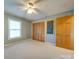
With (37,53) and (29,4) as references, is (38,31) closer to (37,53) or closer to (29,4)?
(29,4)

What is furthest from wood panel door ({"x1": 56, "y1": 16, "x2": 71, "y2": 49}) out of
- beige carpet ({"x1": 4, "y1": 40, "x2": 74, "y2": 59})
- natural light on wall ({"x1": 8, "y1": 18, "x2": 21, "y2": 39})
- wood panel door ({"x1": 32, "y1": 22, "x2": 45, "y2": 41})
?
natural light on wall ({"x1": 8, "y1": 18, "x2": 21, "y2": 39})

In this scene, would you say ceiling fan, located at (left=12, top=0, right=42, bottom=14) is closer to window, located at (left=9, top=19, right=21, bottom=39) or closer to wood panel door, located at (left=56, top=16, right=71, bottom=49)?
wood panel door, located at (left=56, top=16, right=71, bottom=49)

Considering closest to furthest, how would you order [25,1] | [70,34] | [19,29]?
1. [25,1]
2. [70,34]
3. [19,29]

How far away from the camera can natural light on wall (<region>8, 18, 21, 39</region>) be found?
8.10m

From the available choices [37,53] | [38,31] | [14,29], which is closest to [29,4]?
[37,53]

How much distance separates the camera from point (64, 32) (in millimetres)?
5285

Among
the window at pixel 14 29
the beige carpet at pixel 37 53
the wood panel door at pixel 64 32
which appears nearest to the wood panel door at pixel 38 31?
the window at pixel 14 29

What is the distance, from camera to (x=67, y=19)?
5.11 m

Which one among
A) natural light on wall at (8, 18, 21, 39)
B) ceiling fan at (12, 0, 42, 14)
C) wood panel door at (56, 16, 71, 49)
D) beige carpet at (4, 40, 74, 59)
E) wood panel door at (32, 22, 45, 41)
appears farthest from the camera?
wood panel door at (32, 22, 45, 41)
